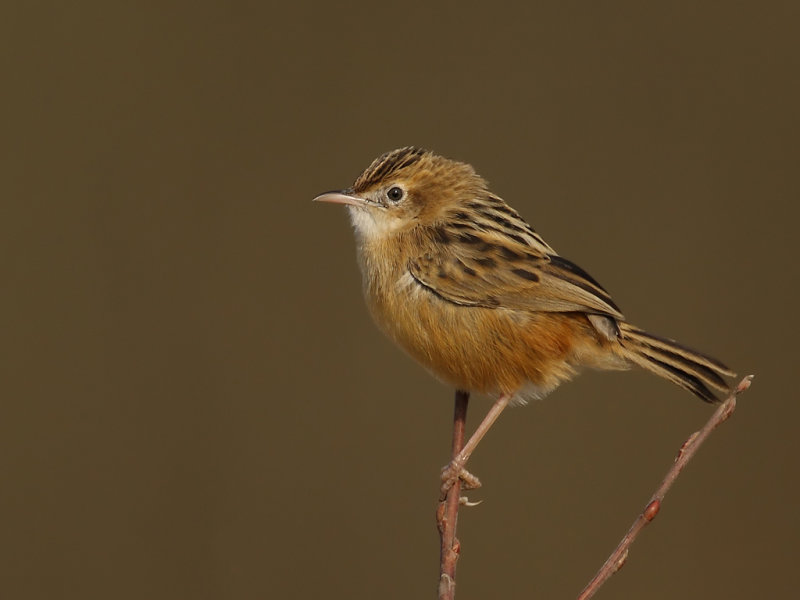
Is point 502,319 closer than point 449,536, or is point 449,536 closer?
point 449,536

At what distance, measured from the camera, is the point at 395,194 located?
205 inches

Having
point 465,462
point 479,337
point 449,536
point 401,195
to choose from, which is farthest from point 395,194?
point 449,536

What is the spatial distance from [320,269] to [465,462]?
14.3 ft

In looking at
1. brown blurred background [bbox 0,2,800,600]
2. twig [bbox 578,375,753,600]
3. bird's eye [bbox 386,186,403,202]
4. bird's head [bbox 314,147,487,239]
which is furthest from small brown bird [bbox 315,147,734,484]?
brown blurred background [bbox 0,2,800,600]

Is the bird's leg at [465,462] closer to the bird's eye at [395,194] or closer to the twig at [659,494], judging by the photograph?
the twig at [659,494]

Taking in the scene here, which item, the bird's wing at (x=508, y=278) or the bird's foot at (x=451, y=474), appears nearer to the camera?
the bird's foot at (x=451, y=474)

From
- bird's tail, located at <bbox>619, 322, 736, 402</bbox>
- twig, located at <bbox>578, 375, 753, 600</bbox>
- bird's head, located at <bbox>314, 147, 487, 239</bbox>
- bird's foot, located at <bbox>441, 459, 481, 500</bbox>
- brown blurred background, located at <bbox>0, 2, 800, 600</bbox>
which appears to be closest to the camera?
twig, located at <bbox>578, 375, 753, 600</bbox>

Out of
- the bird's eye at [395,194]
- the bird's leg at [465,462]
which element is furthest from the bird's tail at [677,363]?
the bird's eye at [395,194]

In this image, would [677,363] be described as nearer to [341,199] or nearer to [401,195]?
[401,195]

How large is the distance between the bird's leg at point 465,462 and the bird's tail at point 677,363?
61 centimetres

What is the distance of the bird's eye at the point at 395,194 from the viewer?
205 inches

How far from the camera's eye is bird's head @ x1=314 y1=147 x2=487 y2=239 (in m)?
5.13

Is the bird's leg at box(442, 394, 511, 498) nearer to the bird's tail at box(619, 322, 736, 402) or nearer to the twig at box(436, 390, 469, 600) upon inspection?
the twig at box(436, 390, 469, 600)

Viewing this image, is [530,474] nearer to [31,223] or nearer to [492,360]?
[492,360]
